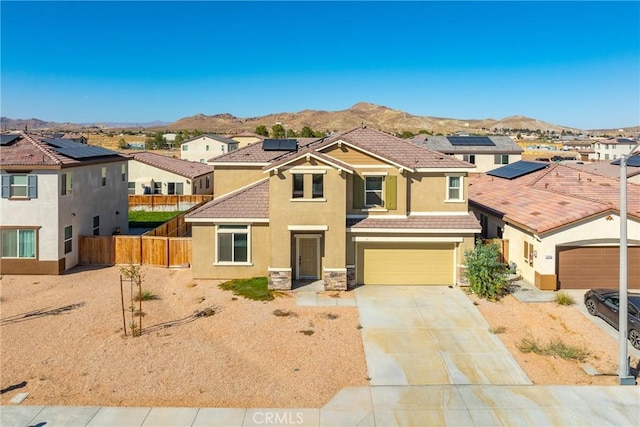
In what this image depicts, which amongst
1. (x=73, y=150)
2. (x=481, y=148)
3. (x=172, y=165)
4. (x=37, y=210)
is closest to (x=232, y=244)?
(x=37, y=210)

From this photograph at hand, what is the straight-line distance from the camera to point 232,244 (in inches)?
882

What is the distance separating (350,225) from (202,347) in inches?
360

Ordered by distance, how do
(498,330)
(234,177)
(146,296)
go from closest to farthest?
(498,330)
(146,296)
(234,177)

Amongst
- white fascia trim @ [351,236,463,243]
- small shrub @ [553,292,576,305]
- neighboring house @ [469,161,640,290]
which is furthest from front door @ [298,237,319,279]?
small shrub @ [553,292,576,305]

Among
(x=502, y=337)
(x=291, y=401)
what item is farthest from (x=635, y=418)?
(x=291, y=401)

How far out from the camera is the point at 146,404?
39.1 ft

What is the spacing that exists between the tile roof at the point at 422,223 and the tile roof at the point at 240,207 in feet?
13.9

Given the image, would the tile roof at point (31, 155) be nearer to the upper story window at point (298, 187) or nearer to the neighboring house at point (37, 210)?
the neighboring house at point (37, 210)

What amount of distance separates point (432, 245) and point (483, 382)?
963cm

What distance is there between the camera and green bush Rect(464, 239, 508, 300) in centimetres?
2028

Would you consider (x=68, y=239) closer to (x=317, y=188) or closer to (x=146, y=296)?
(x=146, y=296)

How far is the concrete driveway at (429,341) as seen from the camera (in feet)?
44.4

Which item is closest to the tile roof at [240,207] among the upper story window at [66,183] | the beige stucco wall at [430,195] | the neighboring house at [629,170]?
the upper story window at [66,183]

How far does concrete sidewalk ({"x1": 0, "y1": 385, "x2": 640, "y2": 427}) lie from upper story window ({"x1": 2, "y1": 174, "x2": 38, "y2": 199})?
14.4 metres
